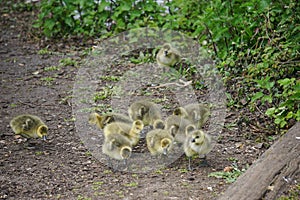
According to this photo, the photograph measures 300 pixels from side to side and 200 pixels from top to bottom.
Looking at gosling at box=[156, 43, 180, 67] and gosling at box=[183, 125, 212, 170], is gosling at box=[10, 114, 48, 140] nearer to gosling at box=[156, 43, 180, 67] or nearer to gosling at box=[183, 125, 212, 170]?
gosling at box=[183, 125, 212, 170]

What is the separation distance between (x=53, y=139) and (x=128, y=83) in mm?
1672

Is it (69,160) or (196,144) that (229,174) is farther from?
(69,160)

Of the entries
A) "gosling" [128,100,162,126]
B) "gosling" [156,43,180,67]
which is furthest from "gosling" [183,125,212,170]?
"gosling" [156,43,180,67]

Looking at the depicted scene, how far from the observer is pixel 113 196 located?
15.7 ft

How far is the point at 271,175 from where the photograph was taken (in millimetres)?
4512

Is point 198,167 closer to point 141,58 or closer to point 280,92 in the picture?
point 280,92

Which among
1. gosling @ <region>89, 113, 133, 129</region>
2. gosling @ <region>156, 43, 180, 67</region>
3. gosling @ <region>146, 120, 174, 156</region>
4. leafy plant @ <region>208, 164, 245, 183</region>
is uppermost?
gosling @ <region>156, 43, 180, 67</region>

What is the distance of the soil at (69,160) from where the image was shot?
16.0 ft

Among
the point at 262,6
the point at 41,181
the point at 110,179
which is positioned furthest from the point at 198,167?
the point at 262,6

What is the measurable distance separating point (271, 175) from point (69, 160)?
1.94 meters

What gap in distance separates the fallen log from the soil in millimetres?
371

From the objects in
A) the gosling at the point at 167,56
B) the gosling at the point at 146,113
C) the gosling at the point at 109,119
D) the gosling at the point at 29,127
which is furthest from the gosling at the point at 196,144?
the gosling at the point at 167,56

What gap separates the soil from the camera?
16.0 feet

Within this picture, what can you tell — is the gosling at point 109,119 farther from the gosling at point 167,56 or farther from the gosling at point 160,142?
the gosling at point 167,56
